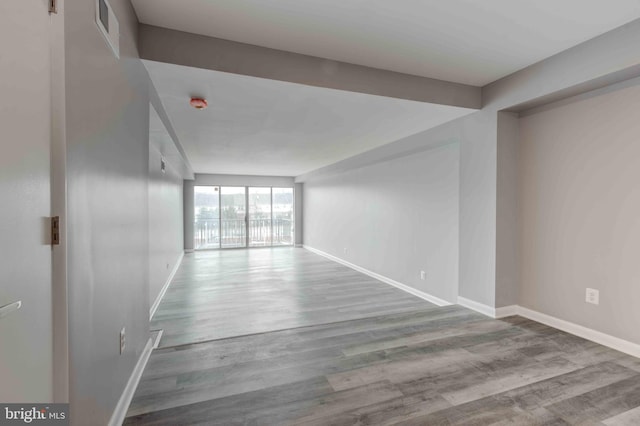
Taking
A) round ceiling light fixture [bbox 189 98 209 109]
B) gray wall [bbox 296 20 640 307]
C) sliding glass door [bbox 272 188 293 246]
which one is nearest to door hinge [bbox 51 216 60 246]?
round ceiling light fixture [bbox 189 98 209 109]

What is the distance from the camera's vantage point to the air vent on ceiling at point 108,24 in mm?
1254

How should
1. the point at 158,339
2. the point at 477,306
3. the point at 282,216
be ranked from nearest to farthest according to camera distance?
the point at 158,339 < the point at 477,306 < the point at 282,216

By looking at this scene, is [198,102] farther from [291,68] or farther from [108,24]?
[108,24]

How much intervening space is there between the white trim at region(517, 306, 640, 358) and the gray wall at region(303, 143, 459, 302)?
36.2 inches

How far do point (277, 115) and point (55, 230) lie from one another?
2564mm

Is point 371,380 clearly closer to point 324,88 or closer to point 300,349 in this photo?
point 300,349

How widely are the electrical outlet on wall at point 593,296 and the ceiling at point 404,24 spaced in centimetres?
201

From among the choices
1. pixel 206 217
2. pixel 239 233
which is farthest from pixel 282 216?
pixel 206 217

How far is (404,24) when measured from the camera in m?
1.96

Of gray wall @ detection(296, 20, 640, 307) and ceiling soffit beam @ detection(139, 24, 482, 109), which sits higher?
ceiling soffit beam @ detection(139, 24, 482, 109)

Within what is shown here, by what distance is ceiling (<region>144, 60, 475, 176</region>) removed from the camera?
2.40 meters

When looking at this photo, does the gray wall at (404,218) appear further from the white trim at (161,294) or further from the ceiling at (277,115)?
the white trim at (161,294)

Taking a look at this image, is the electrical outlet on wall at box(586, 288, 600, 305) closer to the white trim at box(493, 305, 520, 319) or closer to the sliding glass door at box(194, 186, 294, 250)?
the white trim at box(493, 305, 520, 319)

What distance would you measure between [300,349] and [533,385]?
1.59 meters
